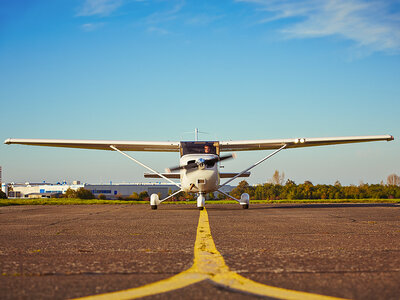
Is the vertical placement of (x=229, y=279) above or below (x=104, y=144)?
below

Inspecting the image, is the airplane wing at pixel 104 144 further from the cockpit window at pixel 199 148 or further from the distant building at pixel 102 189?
the distant building at pixel 102 189

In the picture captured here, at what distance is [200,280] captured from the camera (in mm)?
2305

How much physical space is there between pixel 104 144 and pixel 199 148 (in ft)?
16.7

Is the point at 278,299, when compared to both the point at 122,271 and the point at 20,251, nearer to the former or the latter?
the point at 122,271

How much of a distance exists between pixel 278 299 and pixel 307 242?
95.3 inches

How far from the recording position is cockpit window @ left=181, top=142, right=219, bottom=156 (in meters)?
15.8

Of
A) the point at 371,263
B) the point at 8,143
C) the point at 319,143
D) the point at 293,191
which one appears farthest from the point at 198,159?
the point at 293,191

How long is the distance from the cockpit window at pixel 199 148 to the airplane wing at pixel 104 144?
164 centimetres

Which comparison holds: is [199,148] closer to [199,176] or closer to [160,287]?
[199,176]

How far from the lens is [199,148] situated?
15.9 metres

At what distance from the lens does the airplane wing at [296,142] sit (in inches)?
720

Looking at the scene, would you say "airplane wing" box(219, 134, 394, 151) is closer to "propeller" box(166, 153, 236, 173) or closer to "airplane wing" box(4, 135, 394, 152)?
"airplane wing" box(4, 135, 394, 152)

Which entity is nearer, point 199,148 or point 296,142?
point 199,148

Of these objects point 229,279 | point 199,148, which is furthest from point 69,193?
point 229,279
